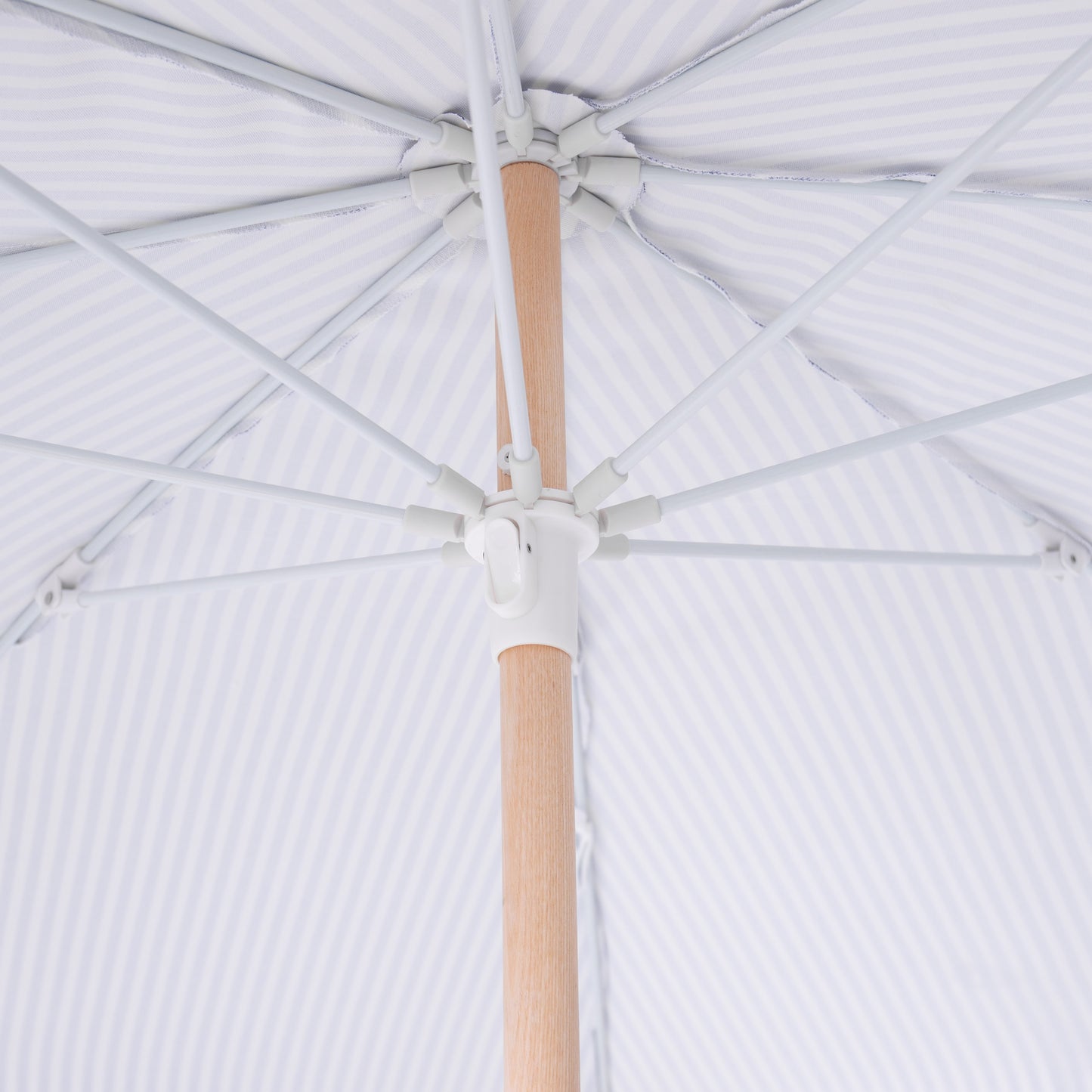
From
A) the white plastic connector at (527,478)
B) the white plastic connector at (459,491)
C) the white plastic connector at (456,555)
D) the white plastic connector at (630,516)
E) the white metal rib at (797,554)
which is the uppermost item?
the white metal rib at (797,554)

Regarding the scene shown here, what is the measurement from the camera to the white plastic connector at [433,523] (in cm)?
278

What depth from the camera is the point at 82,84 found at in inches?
107

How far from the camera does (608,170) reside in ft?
10.2

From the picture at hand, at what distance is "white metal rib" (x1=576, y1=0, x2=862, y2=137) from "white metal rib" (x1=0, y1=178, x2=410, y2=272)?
51 centimetres

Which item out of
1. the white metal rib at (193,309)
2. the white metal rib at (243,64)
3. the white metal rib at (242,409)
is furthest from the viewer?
the white metal rib at (242,409)

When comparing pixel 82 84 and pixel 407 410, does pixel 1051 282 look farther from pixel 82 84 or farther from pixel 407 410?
pixel 82 84

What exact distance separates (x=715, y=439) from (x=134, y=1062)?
2.71m

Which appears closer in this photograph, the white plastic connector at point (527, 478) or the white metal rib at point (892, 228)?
the white metal rib at point (892, 228)

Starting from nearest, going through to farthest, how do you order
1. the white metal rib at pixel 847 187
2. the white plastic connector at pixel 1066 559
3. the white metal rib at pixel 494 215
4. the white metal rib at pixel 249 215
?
the white metal rib at pixel 494 215 < the white metal rib at pixel 847 187 < the white metal rib at pixel 249 215 < the white plastic connector at pixel 1066 559

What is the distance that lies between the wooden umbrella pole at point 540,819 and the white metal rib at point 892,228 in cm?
30

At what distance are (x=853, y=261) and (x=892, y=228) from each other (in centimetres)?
9

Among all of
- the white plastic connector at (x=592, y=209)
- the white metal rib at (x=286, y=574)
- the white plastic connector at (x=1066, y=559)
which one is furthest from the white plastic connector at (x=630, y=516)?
the white plastic connector at (x=1066, y=559)

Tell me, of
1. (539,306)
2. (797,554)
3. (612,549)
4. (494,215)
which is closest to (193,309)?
(494,215)

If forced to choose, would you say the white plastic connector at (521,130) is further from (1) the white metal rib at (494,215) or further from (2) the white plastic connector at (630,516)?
(2) the white plastic connector at (630,516)
